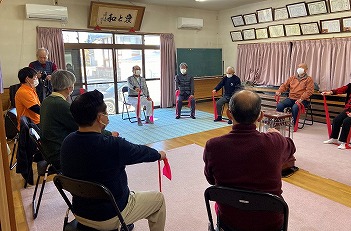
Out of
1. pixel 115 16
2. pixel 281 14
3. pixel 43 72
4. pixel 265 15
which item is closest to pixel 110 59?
pixel 115 16

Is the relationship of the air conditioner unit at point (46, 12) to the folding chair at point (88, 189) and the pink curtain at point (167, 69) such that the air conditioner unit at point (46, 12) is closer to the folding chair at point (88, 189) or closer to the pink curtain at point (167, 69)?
the pink curtain at point (167, 69)

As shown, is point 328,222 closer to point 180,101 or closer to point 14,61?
point 180,101

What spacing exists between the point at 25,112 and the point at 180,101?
345 cm

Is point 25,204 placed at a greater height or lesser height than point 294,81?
lesser

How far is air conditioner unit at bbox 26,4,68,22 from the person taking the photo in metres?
4.97

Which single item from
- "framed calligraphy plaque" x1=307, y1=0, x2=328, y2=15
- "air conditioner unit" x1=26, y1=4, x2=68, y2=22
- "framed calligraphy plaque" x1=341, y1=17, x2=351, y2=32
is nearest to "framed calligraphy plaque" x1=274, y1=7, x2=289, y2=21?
"framed calligraphy plaque" x1=307, y1=0, x2=328, y2=15

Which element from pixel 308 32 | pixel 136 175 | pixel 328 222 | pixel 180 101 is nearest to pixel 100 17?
pixel 180 101

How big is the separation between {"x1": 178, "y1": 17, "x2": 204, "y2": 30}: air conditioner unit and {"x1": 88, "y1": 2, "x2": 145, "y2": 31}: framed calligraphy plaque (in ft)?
3.87

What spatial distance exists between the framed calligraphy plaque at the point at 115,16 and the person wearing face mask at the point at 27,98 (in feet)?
10.2

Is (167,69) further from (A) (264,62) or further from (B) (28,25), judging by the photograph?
(B) (28,25)

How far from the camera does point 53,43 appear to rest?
17.6 feet

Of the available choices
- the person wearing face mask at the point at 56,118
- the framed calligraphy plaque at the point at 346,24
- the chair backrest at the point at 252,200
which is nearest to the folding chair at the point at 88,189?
the chair backrest at the point at 252,200

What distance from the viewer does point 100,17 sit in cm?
575

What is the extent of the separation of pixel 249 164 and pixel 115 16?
5558mm
